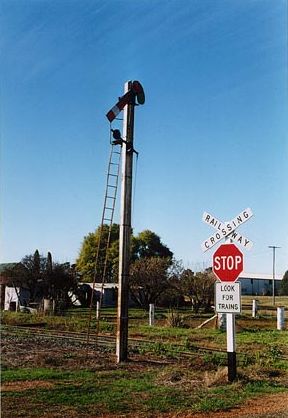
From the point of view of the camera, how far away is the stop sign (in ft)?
30.5

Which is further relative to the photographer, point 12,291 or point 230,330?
point 12,291

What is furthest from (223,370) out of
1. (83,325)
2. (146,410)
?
(83,325)

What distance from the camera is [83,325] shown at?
23719mm

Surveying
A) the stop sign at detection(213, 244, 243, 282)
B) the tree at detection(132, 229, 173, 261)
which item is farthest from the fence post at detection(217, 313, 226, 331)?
the tree at detection(132, 229, 173, 261)

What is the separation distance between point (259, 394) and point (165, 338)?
1055 cm

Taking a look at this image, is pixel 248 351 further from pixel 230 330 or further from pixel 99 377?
pixel 99 377

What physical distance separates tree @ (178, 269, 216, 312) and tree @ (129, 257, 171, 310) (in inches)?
160

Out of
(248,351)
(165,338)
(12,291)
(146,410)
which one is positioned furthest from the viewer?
(12,291)

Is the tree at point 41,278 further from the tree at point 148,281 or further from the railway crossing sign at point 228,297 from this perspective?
the railway crossing sign at point 228,297

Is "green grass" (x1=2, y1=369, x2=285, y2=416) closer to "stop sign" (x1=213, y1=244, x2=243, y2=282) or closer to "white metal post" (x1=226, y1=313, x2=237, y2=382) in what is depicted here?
"white metal post" (x1=226, y1=313, x2=237, y2=382)

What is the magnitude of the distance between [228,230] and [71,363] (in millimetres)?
4378

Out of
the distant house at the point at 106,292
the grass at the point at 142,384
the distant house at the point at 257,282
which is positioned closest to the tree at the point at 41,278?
the distant house at the point at 106,292

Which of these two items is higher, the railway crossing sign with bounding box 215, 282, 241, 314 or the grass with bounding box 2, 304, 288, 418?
the railway crossing sign with bounding box 215, 282, 241, 314

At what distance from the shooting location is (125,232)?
474 inches
